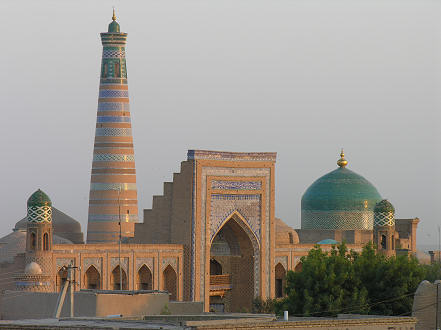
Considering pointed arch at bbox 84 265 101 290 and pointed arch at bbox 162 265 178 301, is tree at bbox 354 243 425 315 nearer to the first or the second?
pointed arch at bbox 162 265 178 301

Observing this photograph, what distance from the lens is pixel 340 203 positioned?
5131cm

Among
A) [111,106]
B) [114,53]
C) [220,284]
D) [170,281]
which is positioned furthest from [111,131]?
[170,281]

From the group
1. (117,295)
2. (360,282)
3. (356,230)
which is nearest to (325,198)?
(356,230)

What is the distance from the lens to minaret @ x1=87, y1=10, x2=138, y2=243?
44.0 metres

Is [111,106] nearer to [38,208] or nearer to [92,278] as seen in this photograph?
[92,278]

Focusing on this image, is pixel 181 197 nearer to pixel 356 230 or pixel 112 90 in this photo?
pixel 112 90

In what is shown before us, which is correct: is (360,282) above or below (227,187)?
below

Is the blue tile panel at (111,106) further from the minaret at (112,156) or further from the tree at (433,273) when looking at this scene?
the tree at (433,273)

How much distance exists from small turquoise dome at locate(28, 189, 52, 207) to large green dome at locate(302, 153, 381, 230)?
1909 cm

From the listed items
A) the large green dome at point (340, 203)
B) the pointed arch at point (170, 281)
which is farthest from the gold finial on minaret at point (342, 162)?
the pointed arch at point (170, 281)

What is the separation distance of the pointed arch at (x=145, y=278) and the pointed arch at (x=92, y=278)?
1.48 metres

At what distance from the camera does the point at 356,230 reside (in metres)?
49.7

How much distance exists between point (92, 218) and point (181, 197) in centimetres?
695

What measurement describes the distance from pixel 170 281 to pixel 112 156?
754 cm
